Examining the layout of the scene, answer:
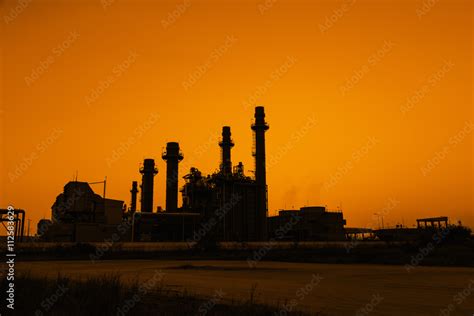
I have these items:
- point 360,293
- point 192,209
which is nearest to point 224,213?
point 192,209

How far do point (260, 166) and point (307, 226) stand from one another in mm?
23452

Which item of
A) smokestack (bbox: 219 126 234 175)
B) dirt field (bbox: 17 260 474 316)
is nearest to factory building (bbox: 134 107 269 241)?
smokestack (bbox: 219 126 234 175)

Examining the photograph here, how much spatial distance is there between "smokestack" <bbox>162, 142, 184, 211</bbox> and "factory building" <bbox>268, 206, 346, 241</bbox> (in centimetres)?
1995

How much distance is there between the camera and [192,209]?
64625mm

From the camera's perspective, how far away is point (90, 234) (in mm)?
55531

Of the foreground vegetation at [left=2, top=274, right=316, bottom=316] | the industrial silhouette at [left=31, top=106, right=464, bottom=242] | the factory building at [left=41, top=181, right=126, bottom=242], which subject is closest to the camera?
the foreground vegetation at [left=2, top=274, right=316, bottom=316]

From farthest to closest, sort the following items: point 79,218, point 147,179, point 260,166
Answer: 1. point 147,179
2. point 260,166
3. point 79,218

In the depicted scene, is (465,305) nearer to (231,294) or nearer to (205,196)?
(231,294)

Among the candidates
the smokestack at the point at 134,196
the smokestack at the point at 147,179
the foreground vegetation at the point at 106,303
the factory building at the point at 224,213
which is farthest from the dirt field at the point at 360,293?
the smokestack at the point at 134,196

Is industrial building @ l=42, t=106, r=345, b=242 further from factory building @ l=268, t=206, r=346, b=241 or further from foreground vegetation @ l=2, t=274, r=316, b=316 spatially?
foreground vegetation @ l=2, t=274, r=316, b=316

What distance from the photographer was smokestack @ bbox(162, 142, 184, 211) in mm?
66188

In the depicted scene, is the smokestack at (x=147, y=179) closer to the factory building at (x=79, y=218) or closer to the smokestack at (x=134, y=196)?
the factory building at (x=79, y=218)

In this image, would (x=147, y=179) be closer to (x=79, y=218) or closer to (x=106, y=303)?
(x=79, y=218)

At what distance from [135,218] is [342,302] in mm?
53846
